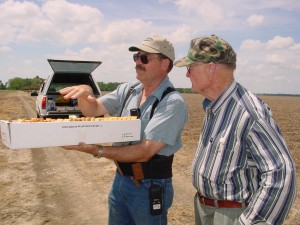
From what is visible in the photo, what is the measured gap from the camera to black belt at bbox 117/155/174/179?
111 inches

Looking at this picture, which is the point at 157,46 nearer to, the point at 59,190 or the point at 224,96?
the point at 224,96

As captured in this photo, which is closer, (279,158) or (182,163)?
(279,158)

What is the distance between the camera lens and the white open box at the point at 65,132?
2361mm

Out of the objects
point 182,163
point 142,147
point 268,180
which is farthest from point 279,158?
point 182,163

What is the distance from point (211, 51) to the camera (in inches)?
83.6

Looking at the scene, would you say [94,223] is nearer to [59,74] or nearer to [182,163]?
[182,163]

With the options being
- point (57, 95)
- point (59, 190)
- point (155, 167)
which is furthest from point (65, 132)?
point (57, 95)

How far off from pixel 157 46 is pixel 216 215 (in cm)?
145

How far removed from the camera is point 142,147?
2.69m

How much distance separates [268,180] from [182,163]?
6.68m

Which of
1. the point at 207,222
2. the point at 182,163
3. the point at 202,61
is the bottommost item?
the point at 182,163

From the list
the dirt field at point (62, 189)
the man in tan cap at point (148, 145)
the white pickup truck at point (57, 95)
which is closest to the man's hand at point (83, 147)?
the man in tan cap at point (148, 145)

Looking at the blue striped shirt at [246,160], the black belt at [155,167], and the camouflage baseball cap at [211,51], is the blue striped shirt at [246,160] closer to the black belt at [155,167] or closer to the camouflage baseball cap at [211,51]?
the camouflage baseball cap at [211,51]

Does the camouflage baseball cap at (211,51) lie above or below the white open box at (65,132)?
above
